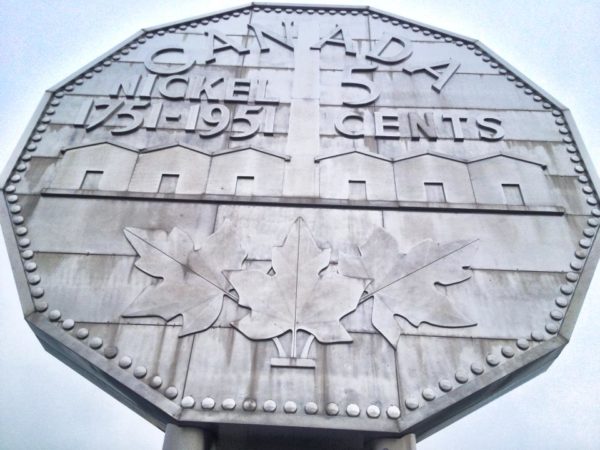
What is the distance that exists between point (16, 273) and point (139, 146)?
3610 mm

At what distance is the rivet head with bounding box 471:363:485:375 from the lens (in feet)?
23.3

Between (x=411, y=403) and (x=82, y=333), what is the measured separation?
507cm

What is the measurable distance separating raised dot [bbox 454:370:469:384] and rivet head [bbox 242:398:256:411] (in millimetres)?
2984

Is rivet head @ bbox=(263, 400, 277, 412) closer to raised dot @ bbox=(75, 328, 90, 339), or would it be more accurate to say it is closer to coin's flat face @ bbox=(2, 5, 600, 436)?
coin's flat face @ bbox=(2, 5, 600, 436)

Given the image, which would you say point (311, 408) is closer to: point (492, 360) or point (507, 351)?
point (492, 360)

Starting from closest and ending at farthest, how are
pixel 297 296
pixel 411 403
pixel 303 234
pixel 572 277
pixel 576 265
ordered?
pixel 411 403 → pixel 297 296 → pixel 572 277 → pixel 576 265 → pixel 303 234

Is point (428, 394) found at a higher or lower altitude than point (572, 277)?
lower

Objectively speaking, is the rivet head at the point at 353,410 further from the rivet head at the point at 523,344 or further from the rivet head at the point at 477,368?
the rivet head at the point at 523,344

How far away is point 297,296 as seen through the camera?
780 cm

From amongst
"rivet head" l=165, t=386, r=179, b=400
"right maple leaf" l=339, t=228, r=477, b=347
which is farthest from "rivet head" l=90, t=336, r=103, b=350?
"right maple leaf" l=339, t=228, r=477, b=347

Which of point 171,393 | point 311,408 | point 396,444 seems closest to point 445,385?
point 396,444

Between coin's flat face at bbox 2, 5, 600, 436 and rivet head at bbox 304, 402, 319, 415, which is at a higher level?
coin's flat face at bbox 2, 5, 600, 436

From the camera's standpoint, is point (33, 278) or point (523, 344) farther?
point (33, 278)

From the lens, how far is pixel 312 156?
10.1 meters
